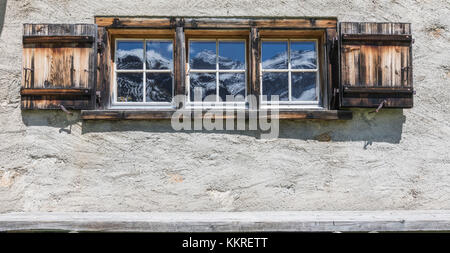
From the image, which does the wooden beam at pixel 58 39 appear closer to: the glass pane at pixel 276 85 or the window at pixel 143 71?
the window at pixel 143 71

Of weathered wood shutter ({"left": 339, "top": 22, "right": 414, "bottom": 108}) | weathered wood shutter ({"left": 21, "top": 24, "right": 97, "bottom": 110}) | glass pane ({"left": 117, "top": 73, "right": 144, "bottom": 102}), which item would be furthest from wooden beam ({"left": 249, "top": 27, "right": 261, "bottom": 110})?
weathered wood shutter ({"left": 21, "top": 24, "right": 97, "bottom": 110})

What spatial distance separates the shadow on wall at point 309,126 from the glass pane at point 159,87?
0.30 metres

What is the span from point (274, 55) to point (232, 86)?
48 centimetres

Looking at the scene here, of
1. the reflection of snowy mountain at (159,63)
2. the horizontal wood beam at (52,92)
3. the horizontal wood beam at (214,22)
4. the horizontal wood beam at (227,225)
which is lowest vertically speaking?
the horizontal wood beam at (227,225)

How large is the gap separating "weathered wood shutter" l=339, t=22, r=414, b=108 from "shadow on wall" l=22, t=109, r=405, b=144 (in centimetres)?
14

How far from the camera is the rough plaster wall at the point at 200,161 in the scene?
11.5 ft

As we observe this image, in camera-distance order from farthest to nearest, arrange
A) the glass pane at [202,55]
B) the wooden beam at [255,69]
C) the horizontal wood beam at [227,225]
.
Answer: the glass pane at [202,55] → the wooden beam at [255,69] → the horizontal wood beam at [227,225]

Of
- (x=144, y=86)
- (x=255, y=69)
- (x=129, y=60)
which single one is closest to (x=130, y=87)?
(x=144, y=86)

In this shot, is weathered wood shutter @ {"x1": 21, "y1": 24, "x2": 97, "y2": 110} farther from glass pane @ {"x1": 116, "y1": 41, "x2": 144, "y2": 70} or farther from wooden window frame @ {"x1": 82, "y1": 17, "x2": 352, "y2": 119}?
glass pane @ {"x1": 116, "y1": 41, "x2": 144, "y2": 70}

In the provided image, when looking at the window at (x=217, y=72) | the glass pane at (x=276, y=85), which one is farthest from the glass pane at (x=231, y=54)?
the glass pane at (x=276, y=85)

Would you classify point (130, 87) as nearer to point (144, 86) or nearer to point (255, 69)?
Answer: point (144, 86)
